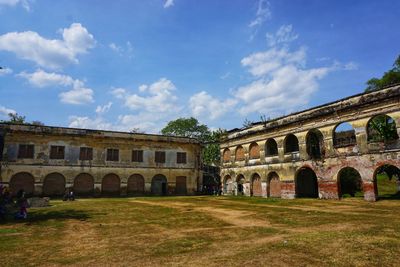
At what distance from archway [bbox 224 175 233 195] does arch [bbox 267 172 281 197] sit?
571 cm

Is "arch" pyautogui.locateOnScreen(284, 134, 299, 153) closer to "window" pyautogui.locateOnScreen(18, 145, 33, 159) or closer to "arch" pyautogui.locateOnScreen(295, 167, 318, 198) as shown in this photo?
"arch" pyautogui.locateOnScreen(295, 167, 318, 198)

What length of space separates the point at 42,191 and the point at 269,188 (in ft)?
67.4

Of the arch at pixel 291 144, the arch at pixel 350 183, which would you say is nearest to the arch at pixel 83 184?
the arch at pixel 291 144

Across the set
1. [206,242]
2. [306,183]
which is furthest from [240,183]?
[206,242]

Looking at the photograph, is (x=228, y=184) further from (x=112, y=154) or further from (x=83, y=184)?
(x=83, y=184)

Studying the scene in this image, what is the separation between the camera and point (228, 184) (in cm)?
3183

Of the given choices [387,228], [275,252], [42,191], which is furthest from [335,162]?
[42,191]

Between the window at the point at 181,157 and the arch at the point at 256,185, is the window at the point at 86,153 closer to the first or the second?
the window at the point at 181,157

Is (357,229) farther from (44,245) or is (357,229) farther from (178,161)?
(178,161)

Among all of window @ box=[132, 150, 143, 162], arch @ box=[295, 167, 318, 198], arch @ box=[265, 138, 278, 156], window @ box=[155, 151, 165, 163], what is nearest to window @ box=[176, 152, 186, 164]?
window @ box=[155, 151, 165, 163]

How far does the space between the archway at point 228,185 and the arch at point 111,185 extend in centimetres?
1143

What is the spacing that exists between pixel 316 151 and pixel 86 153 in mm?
21163

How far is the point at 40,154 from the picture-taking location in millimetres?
26594

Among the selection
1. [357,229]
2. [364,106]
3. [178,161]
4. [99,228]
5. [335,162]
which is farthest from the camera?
[178,161]
